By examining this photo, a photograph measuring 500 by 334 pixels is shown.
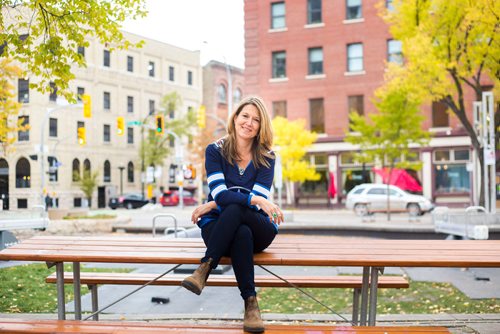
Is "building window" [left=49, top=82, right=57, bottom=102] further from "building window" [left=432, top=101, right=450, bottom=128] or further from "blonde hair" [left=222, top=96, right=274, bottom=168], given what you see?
"building window" [left=432, top=101, right=450, bottom=128]

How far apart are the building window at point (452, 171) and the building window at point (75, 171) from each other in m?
24.9

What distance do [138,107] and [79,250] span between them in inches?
1857

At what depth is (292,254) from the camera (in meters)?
4.34

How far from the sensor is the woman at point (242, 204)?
13.3ft

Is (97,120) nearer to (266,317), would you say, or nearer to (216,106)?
(216,106)

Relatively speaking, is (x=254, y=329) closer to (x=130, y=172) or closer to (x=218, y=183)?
(x=218, y=183)

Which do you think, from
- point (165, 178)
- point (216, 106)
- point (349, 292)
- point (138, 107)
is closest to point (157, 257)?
point (349, 292)

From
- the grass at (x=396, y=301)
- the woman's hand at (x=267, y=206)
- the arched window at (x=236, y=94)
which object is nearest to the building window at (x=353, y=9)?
the grass at (x=396, y=301)

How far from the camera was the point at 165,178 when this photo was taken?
60.0m

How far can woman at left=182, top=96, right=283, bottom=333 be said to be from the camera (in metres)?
4.07

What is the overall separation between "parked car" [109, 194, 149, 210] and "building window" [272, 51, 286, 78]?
17.4 meters

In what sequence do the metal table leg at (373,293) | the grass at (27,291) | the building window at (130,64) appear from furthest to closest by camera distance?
Answer: the building window at (130,64), the grass at (27,291), the metal table leg at (373,293)

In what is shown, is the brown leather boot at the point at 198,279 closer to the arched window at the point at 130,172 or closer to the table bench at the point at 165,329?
the table bench at the point at 165,329

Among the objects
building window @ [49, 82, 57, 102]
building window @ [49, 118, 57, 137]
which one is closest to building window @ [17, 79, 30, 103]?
building window @ [49, 82, 57, 102]
